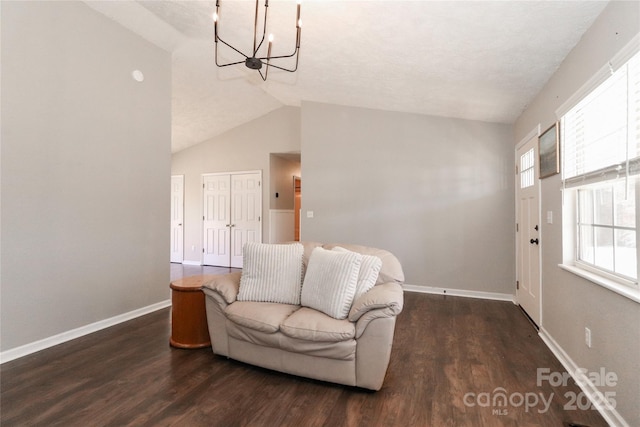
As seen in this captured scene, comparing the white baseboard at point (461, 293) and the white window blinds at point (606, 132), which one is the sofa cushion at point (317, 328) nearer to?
the white window blinds at point (606, 132)

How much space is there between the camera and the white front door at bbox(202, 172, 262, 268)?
611 cm

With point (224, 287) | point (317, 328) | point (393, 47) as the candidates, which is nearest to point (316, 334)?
point (317, 328)

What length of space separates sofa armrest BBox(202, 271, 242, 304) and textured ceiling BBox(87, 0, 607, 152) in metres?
2.33

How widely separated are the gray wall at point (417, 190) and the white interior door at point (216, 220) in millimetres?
2245

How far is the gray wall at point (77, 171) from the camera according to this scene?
2.36m

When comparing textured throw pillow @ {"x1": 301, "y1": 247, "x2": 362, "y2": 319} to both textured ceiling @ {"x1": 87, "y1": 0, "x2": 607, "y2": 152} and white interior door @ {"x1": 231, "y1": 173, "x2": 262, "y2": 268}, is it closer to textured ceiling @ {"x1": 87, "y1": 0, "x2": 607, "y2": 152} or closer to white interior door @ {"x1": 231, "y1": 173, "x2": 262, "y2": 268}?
textured ceiling @ {"x1": 87, "y1": 0, "x2": 607, "y2": 152}

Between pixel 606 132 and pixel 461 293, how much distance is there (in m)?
2.90

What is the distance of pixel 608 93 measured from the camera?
71.2 inches

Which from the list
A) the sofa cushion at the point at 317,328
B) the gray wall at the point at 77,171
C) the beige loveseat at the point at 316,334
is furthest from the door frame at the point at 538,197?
the gray wall at the point at 77,171

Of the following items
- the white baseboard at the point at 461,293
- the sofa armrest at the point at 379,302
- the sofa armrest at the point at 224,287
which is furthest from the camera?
the white baseboard at the point at 461,293

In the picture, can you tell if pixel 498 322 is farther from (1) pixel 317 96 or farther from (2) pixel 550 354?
(1) pixel 317 96

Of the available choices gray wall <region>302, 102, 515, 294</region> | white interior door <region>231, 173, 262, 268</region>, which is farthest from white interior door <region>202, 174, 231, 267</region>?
gray wall <region>302, 102, 515, 294</region>

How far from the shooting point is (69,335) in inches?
106

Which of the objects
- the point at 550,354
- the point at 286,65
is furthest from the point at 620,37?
the point at 286,65
